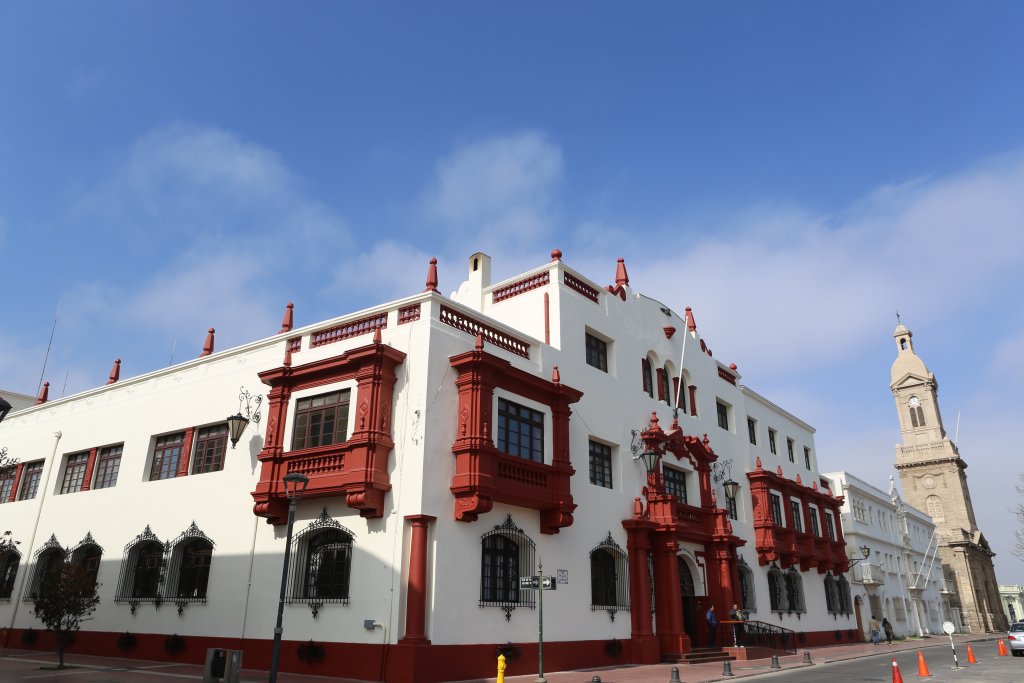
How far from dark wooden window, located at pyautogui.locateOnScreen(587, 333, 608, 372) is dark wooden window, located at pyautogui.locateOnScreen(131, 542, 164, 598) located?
14225 mm

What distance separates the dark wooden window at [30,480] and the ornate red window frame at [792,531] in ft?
93.0

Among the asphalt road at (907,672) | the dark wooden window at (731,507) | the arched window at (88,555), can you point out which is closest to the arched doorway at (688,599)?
the asphalt road at (907,672)

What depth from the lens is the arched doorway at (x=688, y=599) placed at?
2478 cm

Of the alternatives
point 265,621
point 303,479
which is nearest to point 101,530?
point 265,621

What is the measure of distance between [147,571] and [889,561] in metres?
46.2

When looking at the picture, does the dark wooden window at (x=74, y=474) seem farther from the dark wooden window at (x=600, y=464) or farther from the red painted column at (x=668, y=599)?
the red painted column at (x=668, y=599)

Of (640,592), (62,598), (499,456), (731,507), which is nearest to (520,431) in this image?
(499,456)

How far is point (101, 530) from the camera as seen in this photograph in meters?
22.6

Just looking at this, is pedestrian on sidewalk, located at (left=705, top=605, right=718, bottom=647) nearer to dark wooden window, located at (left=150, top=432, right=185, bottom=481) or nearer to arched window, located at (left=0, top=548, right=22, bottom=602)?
Answer: dark wooden window, located at (left=150, top=432, right=185, bottom=481)

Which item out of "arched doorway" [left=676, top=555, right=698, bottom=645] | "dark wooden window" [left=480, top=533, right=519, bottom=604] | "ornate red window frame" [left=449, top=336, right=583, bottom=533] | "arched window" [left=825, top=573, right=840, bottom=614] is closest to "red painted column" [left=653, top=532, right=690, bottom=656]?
"arched doorway" [left=676, top=555, right=698, bottom=645]

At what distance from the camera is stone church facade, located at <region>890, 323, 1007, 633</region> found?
7019cm

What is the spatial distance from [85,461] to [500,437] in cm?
1611

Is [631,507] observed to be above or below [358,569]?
above

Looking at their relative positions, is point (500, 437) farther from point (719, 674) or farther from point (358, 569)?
point (719, 674)
